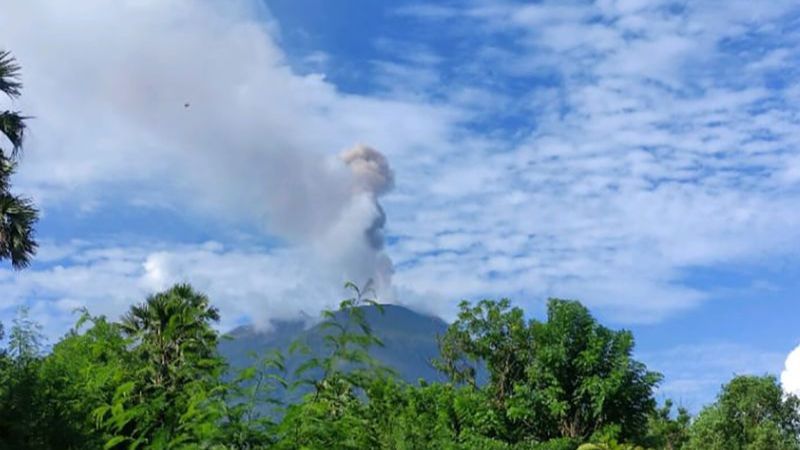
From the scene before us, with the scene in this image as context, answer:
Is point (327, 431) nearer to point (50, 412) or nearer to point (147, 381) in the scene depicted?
point (147, 381)

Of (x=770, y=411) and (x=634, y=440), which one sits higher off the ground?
(x=770, y=411)

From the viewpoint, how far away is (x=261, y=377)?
6.22 meters

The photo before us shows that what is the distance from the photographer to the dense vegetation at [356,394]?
20.4ft

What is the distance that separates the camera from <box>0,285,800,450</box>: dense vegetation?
621cm

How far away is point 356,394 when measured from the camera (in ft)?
27.3

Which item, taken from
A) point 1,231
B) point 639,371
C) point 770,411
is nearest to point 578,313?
point 639,371

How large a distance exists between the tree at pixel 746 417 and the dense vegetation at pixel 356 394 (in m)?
0.09

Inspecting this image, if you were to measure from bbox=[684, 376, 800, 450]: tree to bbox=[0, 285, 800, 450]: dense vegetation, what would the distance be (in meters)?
0.09

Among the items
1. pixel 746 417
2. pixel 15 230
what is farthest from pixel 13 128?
pixel 746 417

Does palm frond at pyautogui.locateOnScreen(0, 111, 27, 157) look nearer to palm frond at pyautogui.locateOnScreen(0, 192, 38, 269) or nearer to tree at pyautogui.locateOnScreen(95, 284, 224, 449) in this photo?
palm frond at pyautogui.locateOnScreen(0, 192, 38, 269)

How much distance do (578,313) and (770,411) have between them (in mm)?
29478

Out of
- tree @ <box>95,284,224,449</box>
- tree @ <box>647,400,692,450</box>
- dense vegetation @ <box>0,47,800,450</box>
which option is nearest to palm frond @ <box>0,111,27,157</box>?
dense vegetation @ <box>0,47,800,450</box>

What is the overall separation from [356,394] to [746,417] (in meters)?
57.2

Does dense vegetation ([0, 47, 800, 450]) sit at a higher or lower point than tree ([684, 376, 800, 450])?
lower
